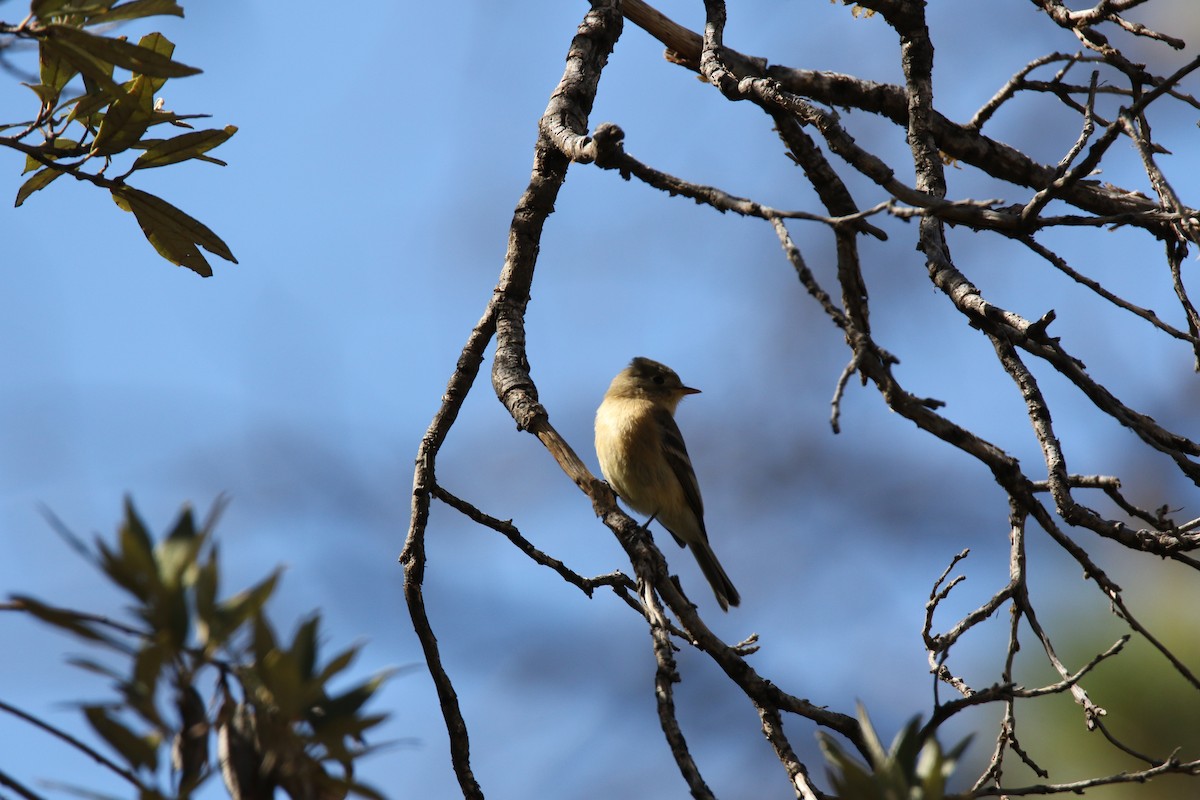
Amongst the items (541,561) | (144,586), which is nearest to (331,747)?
(144,586)

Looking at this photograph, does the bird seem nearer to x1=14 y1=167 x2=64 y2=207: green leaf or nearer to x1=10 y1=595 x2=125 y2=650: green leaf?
x1=14 y1=167 x2=64 y2=207: green leaf

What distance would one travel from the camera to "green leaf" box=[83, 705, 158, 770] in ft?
3.93

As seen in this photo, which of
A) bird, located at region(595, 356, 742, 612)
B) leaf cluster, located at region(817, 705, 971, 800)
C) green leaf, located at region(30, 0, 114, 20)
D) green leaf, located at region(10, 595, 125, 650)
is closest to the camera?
green leaf, located at region(10, 595, 125, 650)

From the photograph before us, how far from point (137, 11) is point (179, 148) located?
1.50ft

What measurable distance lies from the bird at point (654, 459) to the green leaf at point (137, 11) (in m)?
4.33

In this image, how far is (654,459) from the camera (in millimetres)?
6340

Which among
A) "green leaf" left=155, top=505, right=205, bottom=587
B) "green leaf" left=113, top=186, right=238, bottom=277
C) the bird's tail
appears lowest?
"green leaf" left=155, top=505, right=205, bottom=587

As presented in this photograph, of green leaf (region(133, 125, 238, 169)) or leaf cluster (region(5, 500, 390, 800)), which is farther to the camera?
green leaf (region(133, 125, 238, 169))

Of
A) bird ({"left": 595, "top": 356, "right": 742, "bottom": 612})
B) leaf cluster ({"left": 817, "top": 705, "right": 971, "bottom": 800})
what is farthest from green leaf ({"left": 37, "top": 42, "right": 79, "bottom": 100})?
bird ({"left": 595, "top": 356, "right": 742, "bottom": 612})

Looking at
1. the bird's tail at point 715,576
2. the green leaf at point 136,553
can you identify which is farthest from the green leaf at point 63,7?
the bird's tail at point 715,576

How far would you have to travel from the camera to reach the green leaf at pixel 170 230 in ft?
8.13

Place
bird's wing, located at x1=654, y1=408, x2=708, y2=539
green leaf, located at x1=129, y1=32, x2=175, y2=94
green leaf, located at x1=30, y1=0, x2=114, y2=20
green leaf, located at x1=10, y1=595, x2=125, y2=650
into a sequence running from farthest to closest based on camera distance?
bird's wing, located at x1=654, y1=408, x2=708, y2=539, green leaf, located at x1=129, y1=32, x2=175, y2=94, green leaf, located at x1=30, y1=0, x2=114, y2=20, green leaf, located at x1=10, y1=595, x2=125, y2=650

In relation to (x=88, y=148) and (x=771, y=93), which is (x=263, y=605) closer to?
(x=88, y=148)

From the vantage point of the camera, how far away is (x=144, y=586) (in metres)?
1.19
